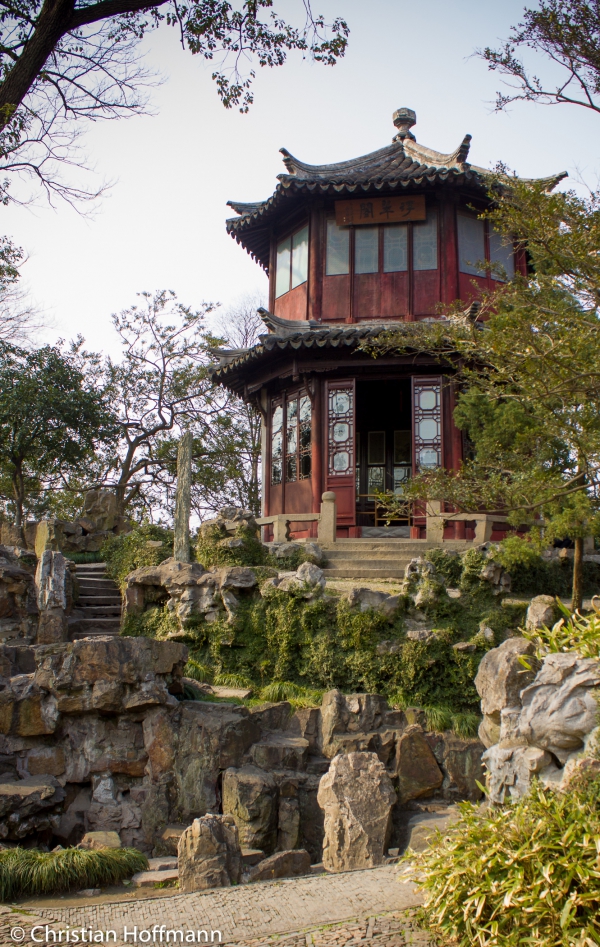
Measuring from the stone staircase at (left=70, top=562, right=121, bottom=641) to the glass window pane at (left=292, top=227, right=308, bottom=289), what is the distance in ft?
23.7

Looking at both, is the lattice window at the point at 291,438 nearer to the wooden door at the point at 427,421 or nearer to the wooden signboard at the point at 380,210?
the wooden door at the point at 427,421

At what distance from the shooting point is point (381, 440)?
17.8 m

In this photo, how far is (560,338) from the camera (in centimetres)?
668

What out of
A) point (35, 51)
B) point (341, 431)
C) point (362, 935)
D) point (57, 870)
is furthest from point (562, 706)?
point (341, 431)

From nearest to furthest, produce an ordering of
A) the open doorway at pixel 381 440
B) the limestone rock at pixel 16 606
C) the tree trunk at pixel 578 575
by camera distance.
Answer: the tree trunk at pixel 578 575 → the limestone rock at pixel 16 606 → the open doorway at pixel 381 440

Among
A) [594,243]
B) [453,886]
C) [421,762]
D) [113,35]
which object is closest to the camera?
[453,886]

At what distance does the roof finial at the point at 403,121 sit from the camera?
1752 centimetres

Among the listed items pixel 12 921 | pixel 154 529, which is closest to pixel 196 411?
pixel 154 529

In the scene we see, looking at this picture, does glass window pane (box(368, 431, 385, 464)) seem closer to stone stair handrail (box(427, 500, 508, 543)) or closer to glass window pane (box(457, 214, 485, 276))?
glass window pane (box(457, 214, 485, 276))

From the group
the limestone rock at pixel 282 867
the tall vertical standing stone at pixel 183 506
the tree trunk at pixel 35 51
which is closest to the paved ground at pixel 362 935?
the limestone rock at pixel 282 867

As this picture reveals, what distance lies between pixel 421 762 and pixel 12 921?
4.79 m

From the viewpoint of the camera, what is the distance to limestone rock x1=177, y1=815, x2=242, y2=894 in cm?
564

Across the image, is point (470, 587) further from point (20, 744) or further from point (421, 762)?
point (20, 744)

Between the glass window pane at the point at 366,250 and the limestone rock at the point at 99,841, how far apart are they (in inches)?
460
